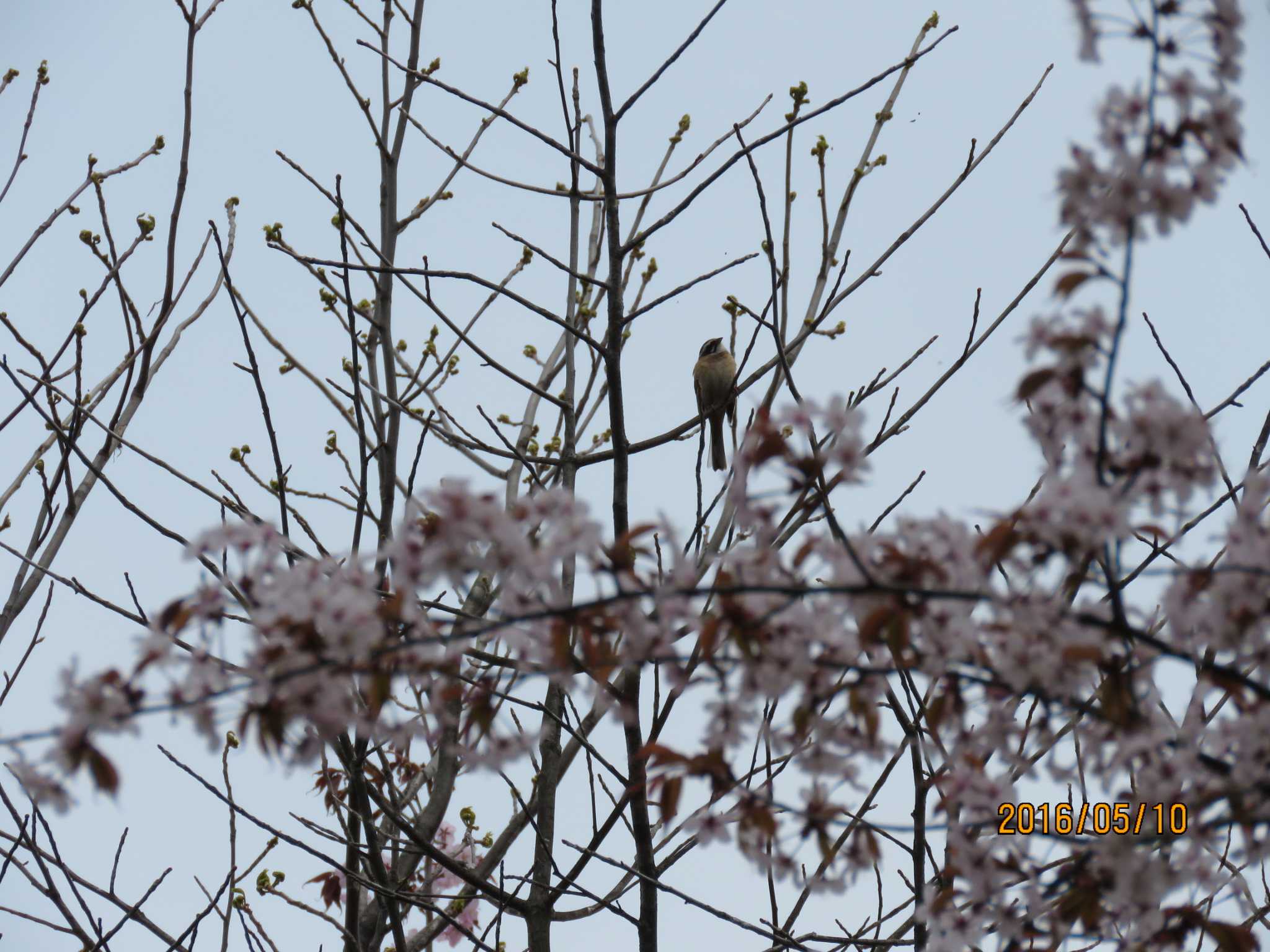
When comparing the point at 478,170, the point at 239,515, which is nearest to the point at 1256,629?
the point at 478,170

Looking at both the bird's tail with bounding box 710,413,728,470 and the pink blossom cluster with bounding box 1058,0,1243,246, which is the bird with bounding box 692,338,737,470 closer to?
the bird's tail with bounding box 710,413,728,470

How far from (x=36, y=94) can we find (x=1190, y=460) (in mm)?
3887

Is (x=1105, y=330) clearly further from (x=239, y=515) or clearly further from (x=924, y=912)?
(x=239, y=515)
